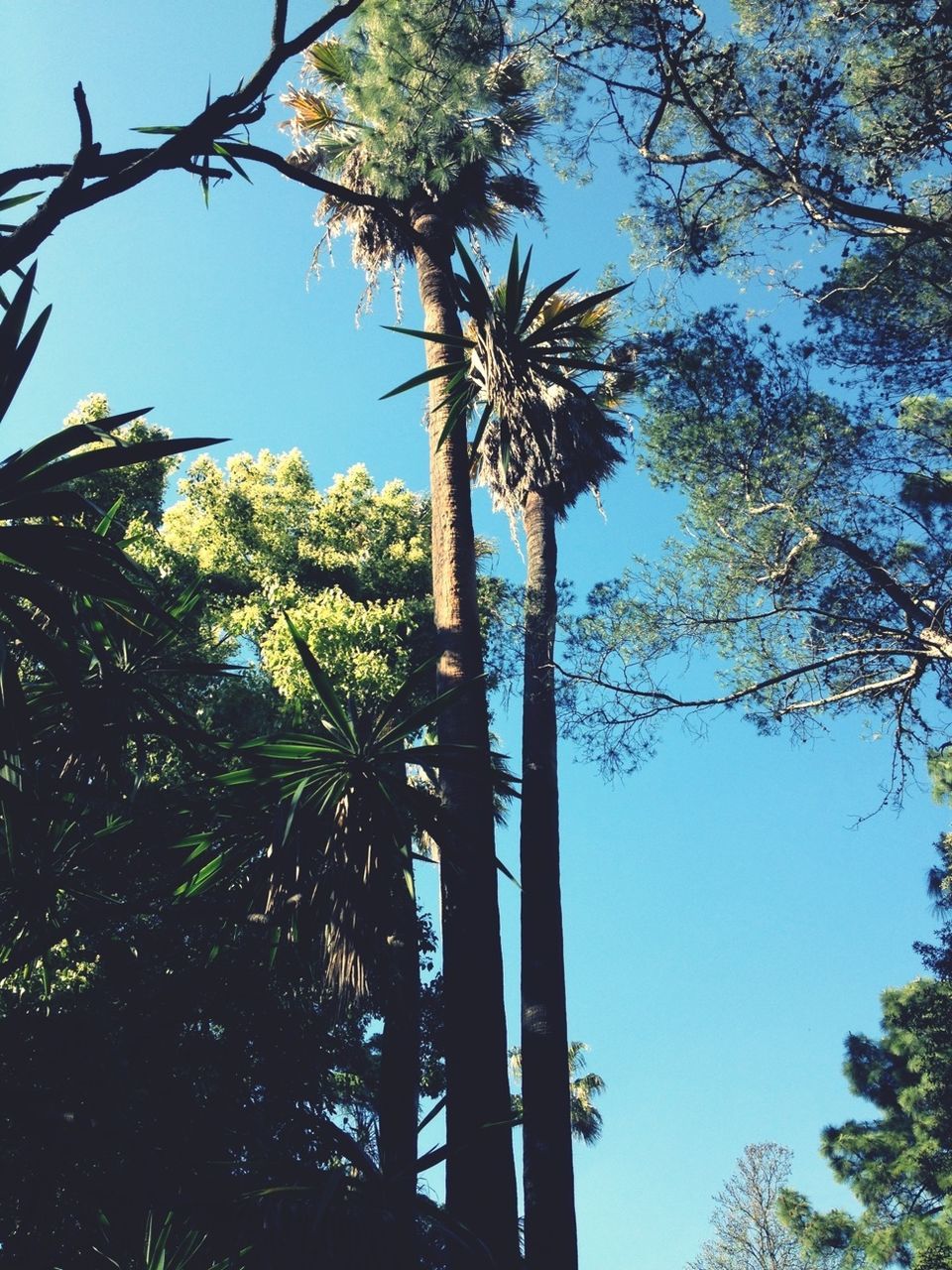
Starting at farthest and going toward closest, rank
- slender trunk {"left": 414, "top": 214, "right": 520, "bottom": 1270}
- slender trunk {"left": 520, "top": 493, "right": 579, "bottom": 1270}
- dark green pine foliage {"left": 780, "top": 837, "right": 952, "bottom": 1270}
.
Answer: dark green pine foliage {"left": 780, "top": 837, "right": 952, "bottom": 1270} → slender trunk {"left": 520, "top": 493, "right": 579, "bottom": 1270} → slender trunk {"left": 414, "top": 214, "right": 520, "bottom": 1270}

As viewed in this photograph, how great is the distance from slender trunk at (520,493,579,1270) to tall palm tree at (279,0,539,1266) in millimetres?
1504

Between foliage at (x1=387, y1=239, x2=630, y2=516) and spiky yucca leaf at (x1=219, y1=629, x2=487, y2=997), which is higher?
foliage at (x1=387, y1=239, x2=630, y2=516)

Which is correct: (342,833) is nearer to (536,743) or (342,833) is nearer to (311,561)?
(536,743)

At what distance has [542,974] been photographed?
9703 millimetres

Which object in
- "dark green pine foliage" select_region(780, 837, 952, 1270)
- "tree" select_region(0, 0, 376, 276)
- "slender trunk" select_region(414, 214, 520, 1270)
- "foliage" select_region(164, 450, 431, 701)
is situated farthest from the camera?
Result: "dark green pine foliage" select_region(780, 837, 952, 1270)

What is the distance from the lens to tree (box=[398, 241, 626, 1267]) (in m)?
8.40

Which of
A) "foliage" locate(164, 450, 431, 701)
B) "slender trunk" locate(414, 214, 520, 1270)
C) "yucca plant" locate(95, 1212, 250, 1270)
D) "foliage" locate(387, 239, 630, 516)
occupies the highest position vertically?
"foliage" locate(164, 450, 431, 701)

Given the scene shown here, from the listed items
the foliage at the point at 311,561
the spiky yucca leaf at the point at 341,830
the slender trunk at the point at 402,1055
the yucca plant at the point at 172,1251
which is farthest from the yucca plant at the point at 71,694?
the foliage at the point at 311,561

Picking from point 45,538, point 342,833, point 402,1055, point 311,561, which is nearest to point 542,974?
point 402,1055

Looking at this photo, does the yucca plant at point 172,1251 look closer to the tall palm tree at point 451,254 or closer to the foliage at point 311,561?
the tall palm tree at point 451,254

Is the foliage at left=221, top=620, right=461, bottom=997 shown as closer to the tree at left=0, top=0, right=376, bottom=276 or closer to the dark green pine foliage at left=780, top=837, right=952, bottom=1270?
the tree at left=0, top=0, right=376, bottom=276

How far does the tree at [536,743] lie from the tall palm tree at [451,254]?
48 cm

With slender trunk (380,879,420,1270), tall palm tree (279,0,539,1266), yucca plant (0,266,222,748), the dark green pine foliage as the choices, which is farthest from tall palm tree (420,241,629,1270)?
the dark green pine foliage

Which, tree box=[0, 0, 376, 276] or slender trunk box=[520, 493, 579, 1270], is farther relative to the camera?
slender trunk box=[520, 493, 579, 1270]
